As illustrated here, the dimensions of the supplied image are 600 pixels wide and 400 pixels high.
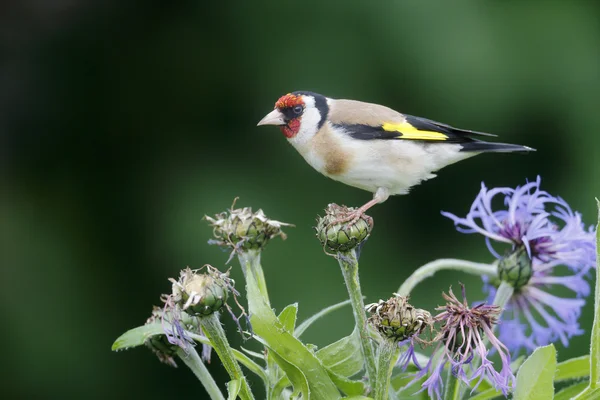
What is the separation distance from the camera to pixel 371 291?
133 inches

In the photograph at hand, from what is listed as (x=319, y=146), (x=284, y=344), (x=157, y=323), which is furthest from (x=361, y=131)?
(x=284, y=344)

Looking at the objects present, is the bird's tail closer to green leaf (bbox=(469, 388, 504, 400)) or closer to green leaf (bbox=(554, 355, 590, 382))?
green leaf (bbox=(554, 355, 590, 382))

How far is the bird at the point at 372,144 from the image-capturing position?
2082 mm

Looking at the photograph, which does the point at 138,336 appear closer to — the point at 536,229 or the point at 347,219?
the point at 347,219

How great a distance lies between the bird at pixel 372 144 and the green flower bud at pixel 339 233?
2.38 ft

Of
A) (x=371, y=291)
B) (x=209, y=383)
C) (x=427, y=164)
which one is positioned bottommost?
(x=371, y=291)

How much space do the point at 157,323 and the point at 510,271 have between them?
64cm

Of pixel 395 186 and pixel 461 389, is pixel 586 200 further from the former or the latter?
pixel 461 389

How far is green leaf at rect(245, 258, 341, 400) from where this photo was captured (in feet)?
3.46

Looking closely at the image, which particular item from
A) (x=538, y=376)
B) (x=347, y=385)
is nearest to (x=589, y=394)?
(x=538, y=376)

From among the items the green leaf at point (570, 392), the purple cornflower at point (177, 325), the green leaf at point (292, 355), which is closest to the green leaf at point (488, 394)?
the green leaf at point (570, 392)

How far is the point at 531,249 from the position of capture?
4.99 ft

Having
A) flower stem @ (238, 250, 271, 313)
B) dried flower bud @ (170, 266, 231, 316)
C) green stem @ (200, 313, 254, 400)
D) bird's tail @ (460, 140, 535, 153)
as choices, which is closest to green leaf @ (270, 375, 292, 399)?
green stem @ (200, 313, 254, 400)

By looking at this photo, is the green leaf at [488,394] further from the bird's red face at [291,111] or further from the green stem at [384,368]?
the bird's red face at [291,111]
